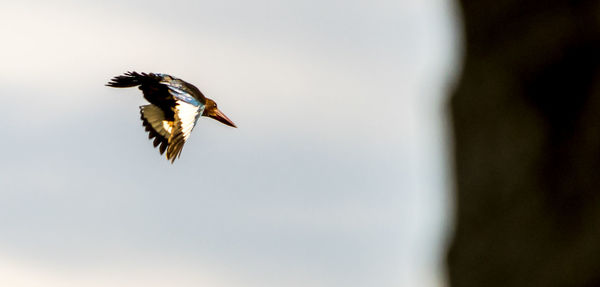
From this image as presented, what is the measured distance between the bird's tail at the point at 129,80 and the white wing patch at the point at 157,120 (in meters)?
0.73

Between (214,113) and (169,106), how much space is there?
6.38 ft

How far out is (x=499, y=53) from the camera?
2.22 metres

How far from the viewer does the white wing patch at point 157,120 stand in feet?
62.3

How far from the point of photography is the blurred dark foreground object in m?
2.13

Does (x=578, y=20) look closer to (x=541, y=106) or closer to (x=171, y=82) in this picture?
(x=541, y=106)

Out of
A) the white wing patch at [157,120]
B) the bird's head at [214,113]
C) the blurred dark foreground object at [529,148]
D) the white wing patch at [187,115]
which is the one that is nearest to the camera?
the blurred dark foreground object at [529,148]

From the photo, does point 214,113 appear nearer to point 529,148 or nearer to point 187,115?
point 187,115

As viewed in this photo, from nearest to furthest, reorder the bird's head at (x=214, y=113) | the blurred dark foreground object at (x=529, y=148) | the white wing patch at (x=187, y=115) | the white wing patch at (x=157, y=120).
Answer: the blurred dark foreground object at (x=529, y=148), the white wing patch at (x=187, y=115), the white wing patch at (x=157, y=120), the bird's head at (x=214, y=113)

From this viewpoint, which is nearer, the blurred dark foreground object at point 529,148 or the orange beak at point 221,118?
the blurred dark foreground object at point 529,148

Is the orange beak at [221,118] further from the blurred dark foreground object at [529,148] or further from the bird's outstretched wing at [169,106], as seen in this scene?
the blurred dark foreground object at [529,148]

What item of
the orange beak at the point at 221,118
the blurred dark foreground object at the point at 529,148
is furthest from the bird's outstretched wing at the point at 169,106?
the blurred dark foreground object at the point at 529,148

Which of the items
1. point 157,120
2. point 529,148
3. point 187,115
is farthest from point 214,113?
point 529,148

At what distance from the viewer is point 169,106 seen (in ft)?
62.3

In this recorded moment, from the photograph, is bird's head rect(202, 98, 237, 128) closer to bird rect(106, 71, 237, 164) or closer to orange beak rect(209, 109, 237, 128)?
orange beak rect(209, 109, 237, 128)
